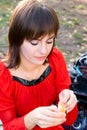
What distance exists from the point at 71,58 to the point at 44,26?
2394 mm

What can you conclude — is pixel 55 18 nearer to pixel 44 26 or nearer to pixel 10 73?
pixel 44 26

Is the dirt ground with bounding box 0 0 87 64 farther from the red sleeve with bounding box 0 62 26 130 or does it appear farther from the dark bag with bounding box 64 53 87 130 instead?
the red sleeve with bounding box 0 62 26 130

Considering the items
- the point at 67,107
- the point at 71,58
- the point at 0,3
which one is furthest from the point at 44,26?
the point at 0,3

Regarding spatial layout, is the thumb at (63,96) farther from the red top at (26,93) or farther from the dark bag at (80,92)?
the dark bag at (80,92)

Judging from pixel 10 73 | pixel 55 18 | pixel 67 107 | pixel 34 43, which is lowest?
pixel 67 107

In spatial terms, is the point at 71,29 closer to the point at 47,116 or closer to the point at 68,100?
the point at 68,100

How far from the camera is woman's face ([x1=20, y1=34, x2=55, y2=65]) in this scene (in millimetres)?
2160

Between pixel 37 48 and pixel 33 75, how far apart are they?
0.28m

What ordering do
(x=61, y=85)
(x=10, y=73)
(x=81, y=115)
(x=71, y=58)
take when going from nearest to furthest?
(x=10, y=73)
(x=61, y=85)
(x=81, y=115)
(x=71, y=58)

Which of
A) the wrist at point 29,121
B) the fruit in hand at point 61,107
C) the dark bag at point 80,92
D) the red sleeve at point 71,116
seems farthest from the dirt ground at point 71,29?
the wrist at point 29,121

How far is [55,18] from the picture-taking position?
7.15ft

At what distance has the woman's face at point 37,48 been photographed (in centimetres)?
216

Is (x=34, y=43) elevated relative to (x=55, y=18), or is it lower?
lower

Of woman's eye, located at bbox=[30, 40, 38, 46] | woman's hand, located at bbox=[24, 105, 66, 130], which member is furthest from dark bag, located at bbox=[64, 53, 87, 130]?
woman's eye, located at bbox=[30, 40, 38, 46]
